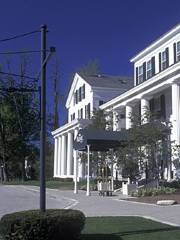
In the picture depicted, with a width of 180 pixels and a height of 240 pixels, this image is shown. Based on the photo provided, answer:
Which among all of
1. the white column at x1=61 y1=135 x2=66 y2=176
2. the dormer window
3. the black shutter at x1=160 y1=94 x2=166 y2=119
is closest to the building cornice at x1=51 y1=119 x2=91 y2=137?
the white column at x1=61 y1=135 x2=66 y2=176

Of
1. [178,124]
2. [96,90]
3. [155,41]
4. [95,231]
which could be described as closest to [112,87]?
[96,90]

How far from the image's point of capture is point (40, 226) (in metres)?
9.62

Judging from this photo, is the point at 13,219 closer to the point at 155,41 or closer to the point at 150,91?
the point at 150,91

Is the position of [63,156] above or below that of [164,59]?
below

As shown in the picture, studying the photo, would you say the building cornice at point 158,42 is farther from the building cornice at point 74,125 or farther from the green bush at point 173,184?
the green bush at point 173,184

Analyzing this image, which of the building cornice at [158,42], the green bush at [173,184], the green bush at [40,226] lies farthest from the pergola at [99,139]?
the green bush at [40,226]

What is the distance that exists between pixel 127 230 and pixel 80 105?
45529 mm

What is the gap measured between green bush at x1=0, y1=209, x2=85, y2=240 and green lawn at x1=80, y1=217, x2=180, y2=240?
3.40ft

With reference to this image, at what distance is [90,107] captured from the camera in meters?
53.3

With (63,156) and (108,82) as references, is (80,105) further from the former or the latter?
(63,156)

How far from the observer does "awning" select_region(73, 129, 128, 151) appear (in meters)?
31.8

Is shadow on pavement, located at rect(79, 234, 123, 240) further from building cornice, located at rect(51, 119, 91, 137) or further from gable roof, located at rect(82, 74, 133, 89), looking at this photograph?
gable roof, located at rect(82, 74, 133, 89)

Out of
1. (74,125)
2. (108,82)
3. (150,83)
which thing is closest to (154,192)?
(150,83)

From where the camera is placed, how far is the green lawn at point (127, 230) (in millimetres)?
11062
